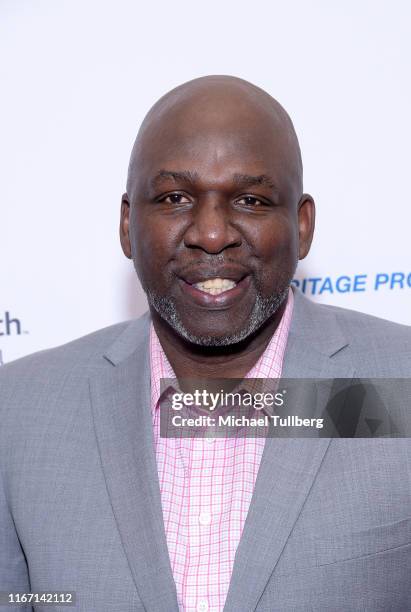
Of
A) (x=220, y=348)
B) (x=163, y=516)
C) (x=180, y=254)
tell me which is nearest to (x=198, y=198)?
(x=180, y=254)

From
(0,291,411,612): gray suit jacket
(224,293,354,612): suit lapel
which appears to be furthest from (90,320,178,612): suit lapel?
(224,293,354,612): suit lapel

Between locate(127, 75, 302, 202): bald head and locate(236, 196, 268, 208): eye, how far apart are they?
7 cm

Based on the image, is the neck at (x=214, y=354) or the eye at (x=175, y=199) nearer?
the eye at (x=175, y=199)

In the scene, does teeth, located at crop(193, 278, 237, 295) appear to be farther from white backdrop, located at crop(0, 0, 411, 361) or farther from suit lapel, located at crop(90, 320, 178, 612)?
white backdrop, located at crop(0, 0, 411, 361)

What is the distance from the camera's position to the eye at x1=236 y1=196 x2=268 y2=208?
3.96 ft

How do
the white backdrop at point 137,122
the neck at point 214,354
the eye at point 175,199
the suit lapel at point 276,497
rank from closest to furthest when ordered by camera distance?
1. the suit lapel at point 276,497
2. the eye at point 175,199
3. the neck at point 214,354
4. the white backdrop at point 137,122

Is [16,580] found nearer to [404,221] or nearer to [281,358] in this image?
[281,358]

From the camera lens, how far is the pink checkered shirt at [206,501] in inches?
45.9

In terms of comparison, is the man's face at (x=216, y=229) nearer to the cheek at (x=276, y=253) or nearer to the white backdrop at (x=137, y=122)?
the cheek at (x=276, y=253)

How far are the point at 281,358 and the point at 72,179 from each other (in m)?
0.75

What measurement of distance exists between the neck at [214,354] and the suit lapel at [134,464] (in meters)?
0.06

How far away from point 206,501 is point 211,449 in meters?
0.09

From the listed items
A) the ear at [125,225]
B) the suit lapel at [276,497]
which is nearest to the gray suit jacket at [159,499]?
the suit lapel at [276,497]

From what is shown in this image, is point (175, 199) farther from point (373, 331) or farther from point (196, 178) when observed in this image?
point (373, 331)
